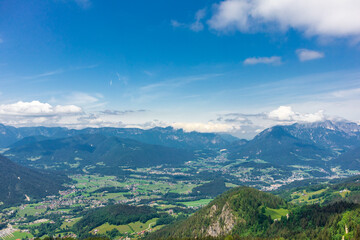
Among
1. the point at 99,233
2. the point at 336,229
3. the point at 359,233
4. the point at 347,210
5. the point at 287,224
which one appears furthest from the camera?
the point at 99,233

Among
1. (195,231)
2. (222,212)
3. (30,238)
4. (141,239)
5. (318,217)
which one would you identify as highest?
(318,217)

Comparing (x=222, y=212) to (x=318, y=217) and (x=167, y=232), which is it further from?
(x=318, y=217)

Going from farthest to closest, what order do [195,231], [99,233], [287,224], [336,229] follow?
1. [99,233]
2. [195,231]
3. [287,224]
4. [336,229]

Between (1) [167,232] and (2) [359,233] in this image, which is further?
(1) [167,232]

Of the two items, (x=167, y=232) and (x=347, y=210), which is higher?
(x=347, y=210)

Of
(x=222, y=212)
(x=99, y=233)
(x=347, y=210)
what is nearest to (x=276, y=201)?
(x=222, y=212)

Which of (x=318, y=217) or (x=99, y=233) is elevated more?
(x=318, y=217)

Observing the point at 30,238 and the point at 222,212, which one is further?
the point at 30,238

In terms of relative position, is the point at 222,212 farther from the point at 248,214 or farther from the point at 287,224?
the point at 287,224

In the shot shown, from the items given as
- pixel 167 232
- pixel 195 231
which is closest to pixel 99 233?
pixel 167 232
